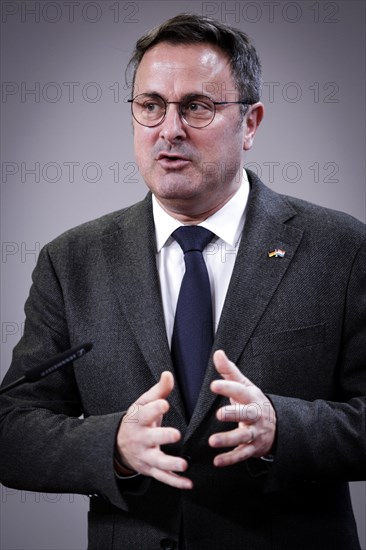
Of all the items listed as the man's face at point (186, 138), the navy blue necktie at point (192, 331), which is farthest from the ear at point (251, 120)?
the navy blue necktie at point (192, 331)

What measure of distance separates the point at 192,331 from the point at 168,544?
1.52ft

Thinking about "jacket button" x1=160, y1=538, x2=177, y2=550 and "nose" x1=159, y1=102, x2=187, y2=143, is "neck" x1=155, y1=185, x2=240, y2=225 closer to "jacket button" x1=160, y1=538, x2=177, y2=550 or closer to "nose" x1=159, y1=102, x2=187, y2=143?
"nose" x1=159, y1=102, x2=187, y2=143

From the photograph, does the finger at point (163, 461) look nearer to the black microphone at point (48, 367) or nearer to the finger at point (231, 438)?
the finger at point (231, 438)

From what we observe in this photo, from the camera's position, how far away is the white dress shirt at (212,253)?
2.01 m

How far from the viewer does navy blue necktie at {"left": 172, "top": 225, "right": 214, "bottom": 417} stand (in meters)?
1.92

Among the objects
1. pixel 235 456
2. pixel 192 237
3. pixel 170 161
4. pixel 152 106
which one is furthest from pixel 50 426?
pixel 152 106

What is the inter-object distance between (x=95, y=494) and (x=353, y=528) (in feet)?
1.97

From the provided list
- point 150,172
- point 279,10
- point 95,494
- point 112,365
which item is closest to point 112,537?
point 95,494

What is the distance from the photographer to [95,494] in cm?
184

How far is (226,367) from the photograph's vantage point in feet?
5.50

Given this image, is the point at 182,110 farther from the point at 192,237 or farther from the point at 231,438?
the point at 231,438

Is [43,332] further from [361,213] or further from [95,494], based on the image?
[361,213]

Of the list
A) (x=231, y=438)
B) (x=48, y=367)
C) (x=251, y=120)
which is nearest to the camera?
(x=48, y=367)

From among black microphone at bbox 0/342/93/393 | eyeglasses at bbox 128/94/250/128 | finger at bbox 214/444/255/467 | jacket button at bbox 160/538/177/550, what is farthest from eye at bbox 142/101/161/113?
jacket button at bbox 160/538/177/550
